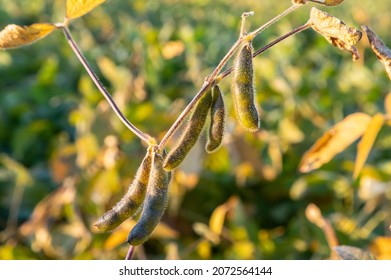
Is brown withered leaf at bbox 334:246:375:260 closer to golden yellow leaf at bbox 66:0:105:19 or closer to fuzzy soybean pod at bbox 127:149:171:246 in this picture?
fuzzy soybean pod at bbox 127:149:171:246

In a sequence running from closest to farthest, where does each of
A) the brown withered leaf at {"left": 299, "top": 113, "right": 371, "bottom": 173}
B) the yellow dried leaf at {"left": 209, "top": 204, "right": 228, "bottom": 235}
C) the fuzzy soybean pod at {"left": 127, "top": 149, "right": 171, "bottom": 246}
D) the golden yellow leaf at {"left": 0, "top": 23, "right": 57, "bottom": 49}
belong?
the fuzzy soybean pod at {"left": 127, "top": 149, "right": 171, "bottom": 246}
the golden yellow leaf at {"left": 0, "top": 23, "right": 57, "bottom": 49}
the brown withered leaf at {"left": 299, "top": 113, "right": 371, "bottom": 173}
the yellow dried leaf at {"left": 209, "top": 204, "right": 228, "bottom": 235}

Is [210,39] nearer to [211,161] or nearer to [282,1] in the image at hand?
[211,161]

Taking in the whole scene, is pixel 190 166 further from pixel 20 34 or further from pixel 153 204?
pixel 153 204

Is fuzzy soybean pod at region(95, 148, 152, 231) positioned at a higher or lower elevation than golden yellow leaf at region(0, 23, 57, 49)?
lower

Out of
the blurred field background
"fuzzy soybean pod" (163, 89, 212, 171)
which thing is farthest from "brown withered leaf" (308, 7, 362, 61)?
the blurred field background

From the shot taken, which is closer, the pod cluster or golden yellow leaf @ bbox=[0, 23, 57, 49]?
the pod cluster

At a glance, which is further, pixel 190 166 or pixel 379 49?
pixel 190 166

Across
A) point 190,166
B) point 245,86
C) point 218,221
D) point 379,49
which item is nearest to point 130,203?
point 245,86
